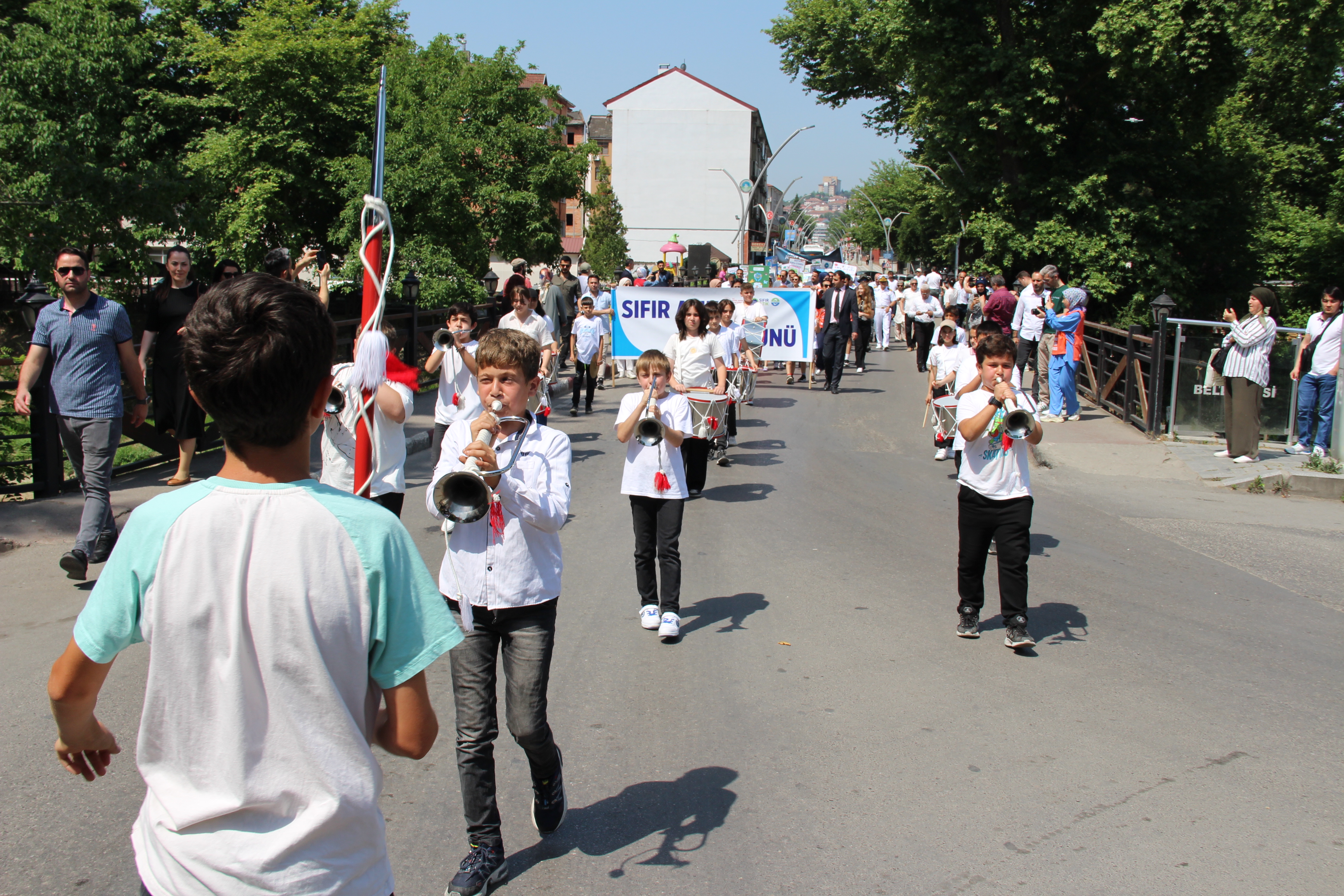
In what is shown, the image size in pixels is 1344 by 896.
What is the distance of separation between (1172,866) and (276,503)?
11.1 feet

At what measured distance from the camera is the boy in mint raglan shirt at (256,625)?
5.89 ft

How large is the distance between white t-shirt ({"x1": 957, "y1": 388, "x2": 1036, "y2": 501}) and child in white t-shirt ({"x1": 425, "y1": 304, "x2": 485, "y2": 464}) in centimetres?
358

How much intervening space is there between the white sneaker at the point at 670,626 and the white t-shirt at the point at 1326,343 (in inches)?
368

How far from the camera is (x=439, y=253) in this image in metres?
24.1

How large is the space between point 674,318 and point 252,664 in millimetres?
15823

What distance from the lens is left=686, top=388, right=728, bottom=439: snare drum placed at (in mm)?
8883

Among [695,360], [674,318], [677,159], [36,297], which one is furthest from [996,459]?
[677,159]

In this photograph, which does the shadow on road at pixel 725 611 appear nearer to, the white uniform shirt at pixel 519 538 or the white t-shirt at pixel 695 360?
the white uniform shirt at pixel 519 538

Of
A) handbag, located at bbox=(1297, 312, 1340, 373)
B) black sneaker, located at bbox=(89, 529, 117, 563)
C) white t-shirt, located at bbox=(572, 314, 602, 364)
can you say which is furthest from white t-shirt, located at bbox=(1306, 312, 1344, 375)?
black sneaker, located at bbox=(89, 529, 117, 563)

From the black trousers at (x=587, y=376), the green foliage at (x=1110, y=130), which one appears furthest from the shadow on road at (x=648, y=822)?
the green foliage at (x=1110, y=130)

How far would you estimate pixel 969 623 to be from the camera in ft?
20.2

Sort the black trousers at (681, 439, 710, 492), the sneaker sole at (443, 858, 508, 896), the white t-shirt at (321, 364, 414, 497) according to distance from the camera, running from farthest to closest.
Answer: the black trousers at (681, 439, 710, 492) → the white t-shirt at (321, 364, 414, 497) → the sneaker sole at (443, 858, 508, 896)

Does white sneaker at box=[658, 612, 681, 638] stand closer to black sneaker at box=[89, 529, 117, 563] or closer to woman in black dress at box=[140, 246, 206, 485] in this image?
black sneaker at box=[89, 529, 117, 563]

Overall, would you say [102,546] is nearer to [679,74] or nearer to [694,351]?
[694,351]
